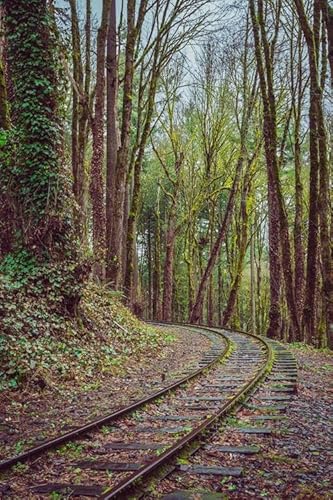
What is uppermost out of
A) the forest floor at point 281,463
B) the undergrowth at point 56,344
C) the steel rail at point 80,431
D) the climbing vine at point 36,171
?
the climbing vine at point 36,171

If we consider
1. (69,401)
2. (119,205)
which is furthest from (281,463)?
(119,205)

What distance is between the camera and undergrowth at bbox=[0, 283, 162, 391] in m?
8.28

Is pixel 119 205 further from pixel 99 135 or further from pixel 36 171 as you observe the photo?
pixel 36 171

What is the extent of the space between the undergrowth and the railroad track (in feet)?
6.09

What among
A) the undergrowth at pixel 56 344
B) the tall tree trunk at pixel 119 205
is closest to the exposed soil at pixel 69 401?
the undergrowth at pixel 56 344

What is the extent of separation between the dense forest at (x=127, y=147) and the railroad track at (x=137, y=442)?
9.61 feet

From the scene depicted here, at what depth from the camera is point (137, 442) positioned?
18.4 ft

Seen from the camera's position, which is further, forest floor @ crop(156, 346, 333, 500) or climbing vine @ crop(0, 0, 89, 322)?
climbing vine @ crop(0, 0, 89, 322)

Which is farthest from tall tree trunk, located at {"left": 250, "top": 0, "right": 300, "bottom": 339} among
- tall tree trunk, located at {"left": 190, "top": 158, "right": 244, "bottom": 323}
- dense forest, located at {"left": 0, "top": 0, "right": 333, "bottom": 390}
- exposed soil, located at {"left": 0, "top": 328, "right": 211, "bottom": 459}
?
exposed soil, located at {"left": 0, "top": 328, "right": 211, "bottom": 459}

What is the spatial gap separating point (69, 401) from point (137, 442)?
2.56m

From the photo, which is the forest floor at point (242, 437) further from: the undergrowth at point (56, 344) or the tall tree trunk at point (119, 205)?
the tall tree trunk at point (119, 205)

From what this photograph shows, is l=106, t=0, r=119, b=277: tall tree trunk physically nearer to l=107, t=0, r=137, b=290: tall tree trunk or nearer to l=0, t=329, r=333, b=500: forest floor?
l=107, t=0, r=137, b=290: tall tree trunk

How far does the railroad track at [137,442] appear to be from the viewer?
4334 mm

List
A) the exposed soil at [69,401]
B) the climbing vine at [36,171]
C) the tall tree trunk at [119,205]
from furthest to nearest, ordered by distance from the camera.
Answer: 1. the tall tree trunk at [119,205]
2. the climbing vine at [36,171]
3. the exposed soil at [69,401]
